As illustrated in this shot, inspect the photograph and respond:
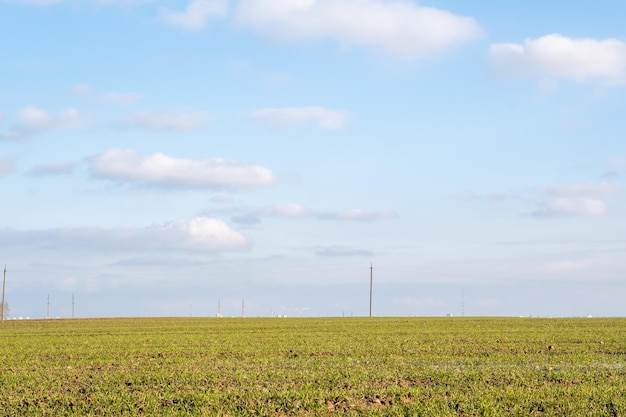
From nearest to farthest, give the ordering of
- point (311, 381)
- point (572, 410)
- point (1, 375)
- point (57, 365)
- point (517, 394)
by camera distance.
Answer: point (572, 410) → point (517, 394) → point (311, 381) → point (1, 375) → point (57, 365)

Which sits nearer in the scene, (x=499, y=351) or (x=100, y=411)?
(x=100, y=411)

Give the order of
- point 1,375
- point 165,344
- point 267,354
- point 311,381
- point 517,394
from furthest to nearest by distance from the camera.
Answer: point 165,344 < point 267,354 < point 1,375 < point 311,381 < point 517,394

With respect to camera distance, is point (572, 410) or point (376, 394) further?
point (376, 394)

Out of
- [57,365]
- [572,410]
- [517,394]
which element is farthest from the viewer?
[57,365]

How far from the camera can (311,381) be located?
888 inches

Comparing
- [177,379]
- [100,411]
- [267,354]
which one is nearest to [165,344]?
[267,354]

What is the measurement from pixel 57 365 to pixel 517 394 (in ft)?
59.7

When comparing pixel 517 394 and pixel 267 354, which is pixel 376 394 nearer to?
pixel 517 394

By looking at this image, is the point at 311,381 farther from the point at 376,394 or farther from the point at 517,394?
the point at 517,394

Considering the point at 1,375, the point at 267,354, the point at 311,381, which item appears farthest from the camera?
the point at 267,354

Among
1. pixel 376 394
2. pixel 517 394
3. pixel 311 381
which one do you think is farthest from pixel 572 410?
pixel 311 381

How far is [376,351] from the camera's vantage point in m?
34.9

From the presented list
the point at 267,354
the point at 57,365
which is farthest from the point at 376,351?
the point at 57,365

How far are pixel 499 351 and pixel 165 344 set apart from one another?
18195 millimetres
